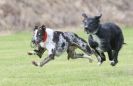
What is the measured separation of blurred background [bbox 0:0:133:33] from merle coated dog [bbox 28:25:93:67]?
980 inches

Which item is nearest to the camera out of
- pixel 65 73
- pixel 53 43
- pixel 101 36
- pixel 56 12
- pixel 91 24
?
pixel 91 24

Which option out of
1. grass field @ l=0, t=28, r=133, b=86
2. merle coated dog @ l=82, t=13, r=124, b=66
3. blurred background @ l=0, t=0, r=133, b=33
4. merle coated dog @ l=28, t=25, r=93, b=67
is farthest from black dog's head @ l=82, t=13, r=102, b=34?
blurred background @ l=0, t=0, r=133, b=33

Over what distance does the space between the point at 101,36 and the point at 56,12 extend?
1192 inches

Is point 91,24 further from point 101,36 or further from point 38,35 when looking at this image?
point 38,35

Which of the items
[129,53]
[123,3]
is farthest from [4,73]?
[123,3]

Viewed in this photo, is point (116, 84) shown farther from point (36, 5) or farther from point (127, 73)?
point (36, 5)

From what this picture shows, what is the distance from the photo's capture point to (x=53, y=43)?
50.2 feet

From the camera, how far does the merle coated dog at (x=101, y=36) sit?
1492 centimetres

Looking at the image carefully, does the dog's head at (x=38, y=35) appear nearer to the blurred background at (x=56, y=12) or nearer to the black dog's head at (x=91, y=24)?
the black dog's head at (x=91, y=24)

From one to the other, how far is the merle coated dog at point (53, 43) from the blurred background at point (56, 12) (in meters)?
24.9

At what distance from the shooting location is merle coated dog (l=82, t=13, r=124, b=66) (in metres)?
14.9

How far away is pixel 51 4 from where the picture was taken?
46406 millimetres

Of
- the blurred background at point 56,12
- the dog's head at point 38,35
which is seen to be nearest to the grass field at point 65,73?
the dog's head at point 38,35

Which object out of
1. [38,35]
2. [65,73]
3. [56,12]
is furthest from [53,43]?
[56,12]
